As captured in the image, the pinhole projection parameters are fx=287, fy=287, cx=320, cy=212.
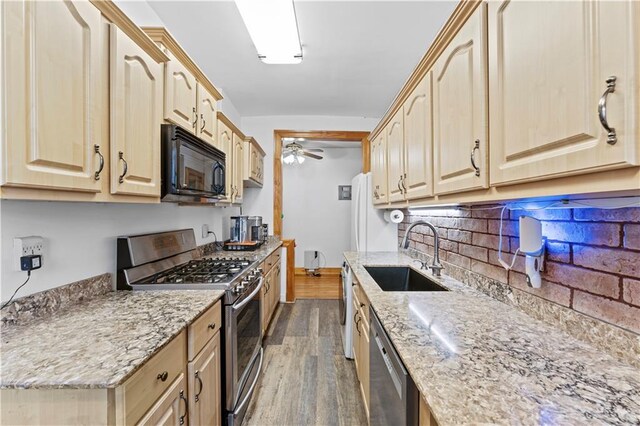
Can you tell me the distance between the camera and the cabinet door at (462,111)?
1063mm

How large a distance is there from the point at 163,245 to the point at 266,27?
65.4 inches

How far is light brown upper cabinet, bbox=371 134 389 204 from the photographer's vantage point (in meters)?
2.69

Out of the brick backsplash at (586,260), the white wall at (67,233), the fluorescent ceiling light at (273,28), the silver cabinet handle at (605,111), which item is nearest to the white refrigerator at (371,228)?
the fluorescent ceiling light at (273,28)

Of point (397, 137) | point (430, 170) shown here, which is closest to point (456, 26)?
point (430, 170)

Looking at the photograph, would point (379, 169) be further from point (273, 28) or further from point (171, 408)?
point (171, 408)

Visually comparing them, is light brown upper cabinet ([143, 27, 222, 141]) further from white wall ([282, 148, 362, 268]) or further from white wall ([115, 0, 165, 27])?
white wall ([282, 148, 362, 268])

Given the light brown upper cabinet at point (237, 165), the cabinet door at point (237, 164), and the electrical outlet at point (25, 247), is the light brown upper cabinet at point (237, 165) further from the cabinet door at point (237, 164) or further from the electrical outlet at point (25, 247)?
the electrical outlet at point (25, 247)

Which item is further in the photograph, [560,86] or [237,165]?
Answer: [237,165]

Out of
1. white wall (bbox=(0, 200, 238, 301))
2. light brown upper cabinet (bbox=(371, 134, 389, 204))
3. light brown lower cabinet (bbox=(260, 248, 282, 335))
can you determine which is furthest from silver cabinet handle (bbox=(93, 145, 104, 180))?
light brown upper cabinet (bbox=(371, 134, 389, 204))

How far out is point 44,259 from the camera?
1.18 m

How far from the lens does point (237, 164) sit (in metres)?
3.14

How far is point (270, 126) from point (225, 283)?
3.10m

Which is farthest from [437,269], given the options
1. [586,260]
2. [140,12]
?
[140,12]

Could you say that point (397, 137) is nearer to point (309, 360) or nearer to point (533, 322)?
point (533, 322)
